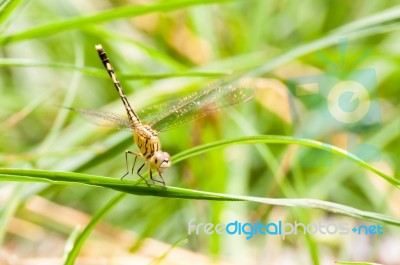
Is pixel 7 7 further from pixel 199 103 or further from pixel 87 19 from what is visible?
pixel 199 103

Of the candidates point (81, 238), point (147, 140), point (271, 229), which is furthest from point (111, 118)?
point (271, 229)

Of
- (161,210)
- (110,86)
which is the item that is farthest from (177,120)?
(110,86)

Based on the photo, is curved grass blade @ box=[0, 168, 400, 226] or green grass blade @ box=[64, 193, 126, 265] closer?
curved grass blade @ box=[0, 168, 400, 226]
